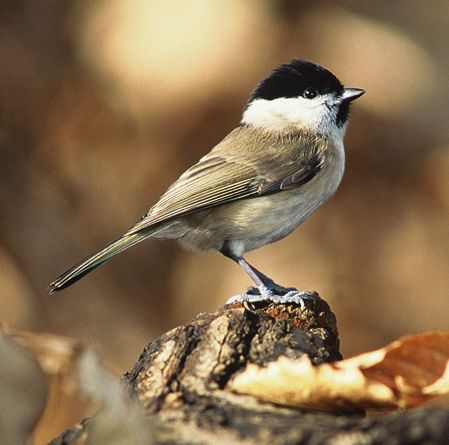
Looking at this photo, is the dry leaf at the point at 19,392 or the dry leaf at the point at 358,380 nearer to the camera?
the dry leaf at the point at 19,392

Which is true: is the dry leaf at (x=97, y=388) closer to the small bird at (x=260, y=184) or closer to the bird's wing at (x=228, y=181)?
the small bird at (x=260, y=184)

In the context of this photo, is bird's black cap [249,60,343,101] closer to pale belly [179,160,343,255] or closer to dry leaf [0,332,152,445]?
pale belly [179,160,343,255]

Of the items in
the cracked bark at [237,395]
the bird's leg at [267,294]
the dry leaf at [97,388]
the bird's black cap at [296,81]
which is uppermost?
the dry leaf at [97,388]

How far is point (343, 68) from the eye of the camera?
14.8 feet

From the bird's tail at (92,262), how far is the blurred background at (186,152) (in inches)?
43.1

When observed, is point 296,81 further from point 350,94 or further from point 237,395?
point 237,395

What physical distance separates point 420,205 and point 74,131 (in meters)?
1.53

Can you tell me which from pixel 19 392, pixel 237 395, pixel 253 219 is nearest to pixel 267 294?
pixel 253 219

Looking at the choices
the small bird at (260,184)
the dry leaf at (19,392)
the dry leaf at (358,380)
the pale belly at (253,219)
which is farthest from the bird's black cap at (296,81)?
the dry leaf at (19,392)

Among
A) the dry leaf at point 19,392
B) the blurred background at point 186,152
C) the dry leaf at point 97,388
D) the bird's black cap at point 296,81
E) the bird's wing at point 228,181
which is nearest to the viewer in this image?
the dry leaf at point 97,388

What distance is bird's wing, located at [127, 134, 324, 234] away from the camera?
3004 mm

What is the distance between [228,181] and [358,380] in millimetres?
1714

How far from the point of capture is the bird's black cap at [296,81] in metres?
3.39

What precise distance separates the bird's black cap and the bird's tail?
74 centimetres
